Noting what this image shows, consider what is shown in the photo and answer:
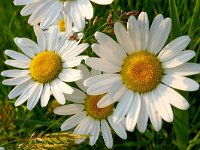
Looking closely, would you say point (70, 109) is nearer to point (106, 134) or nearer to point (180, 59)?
point (106, 134)

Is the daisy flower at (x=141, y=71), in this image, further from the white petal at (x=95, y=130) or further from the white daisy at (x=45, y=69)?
the white petal at (x=95, y=130)

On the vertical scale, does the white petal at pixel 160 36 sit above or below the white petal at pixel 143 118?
above

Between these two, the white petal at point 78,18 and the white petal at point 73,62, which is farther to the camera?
the white petal at point 73,62

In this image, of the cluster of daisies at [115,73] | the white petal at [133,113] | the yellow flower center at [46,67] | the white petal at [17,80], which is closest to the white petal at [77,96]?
the cluster of daisies at [115,73]

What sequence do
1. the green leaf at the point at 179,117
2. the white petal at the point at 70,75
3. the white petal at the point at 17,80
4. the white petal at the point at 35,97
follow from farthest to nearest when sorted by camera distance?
the white petal at the point at 17,80 < the white petal at the point at 35,97 < the white petal at the point at 70,75 < the green leaf at the point at 179,117

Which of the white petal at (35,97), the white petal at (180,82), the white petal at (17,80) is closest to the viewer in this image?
the white petal at (180,82)

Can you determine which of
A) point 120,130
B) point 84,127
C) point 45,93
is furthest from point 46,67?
point 120,130

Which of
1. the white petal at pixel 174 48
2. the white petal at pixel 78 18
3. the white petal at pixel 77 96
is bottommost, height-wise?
the white petal at pixel 77 96
